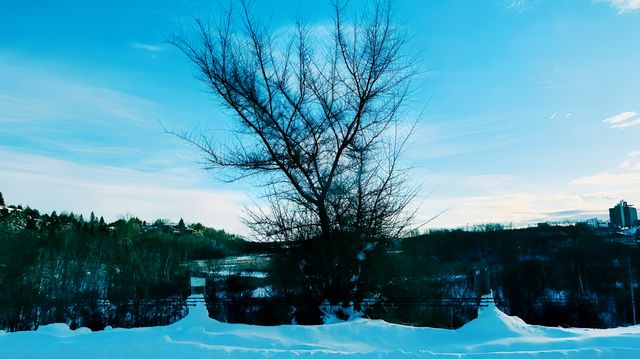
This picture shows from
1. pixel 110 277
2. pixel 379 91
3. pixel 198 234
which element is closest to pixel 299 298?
pixel 379 91

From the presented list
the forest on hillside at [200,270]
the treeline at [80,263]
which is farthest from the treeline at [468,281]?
the treeline at [80,263]

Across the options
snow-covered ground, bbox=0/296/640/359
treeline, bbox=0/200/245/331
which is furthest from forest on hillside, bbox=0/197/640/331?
snow-covered ground, bbox=0/296/640/359

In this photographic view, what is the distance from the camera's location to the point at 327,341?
6625mm

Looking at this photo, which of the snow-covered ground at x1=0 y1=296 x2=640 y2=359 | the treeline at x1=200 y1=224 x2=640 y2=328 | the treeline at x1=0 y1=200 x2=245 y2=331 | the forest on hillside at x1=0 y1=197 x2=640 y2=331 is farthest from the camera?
the treeline at x1=0 y1=200 x2=245 y2=331

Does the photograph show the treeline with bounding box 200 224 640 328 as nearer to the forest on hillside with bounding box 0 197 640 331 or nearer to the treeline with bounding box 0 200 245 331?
the forest on hillside with bounding box 0 197 640 331

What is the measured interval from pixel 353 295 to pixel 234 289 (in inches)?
437

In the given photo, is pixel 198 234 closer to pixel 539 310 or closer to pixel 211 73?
pixel 539 310

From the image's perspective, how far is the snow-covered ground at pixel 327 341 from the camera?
5.55 m

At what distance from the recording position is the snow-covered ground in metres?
5.55

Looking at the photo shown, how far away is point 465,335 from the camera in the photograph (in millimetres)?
6836

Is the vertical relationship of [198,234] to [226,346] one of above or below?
above

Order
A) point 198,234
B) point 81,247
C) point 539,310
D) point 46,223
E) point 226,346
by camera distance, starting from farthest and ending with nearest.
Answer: point 198,234 < point 46,223 < point 81,247 < point 539,310 < point 226,346

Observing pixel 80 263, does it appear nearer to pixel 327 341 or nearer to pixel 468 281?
pixel 468 281

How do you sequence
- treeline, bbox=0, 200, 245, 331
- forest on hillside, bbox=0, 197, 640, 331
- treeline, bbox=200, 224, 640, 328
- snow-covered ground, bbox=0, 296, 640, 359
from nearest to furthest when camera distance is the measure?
1. snow-covered ground, bbox=0, 296, 640, 359
2. treeline, bbox=200, 224, 640, 328
3. forest on hillside, bbox=0, 197, 640, 331
4. treeline, bbox=0, 200, 245, 331
